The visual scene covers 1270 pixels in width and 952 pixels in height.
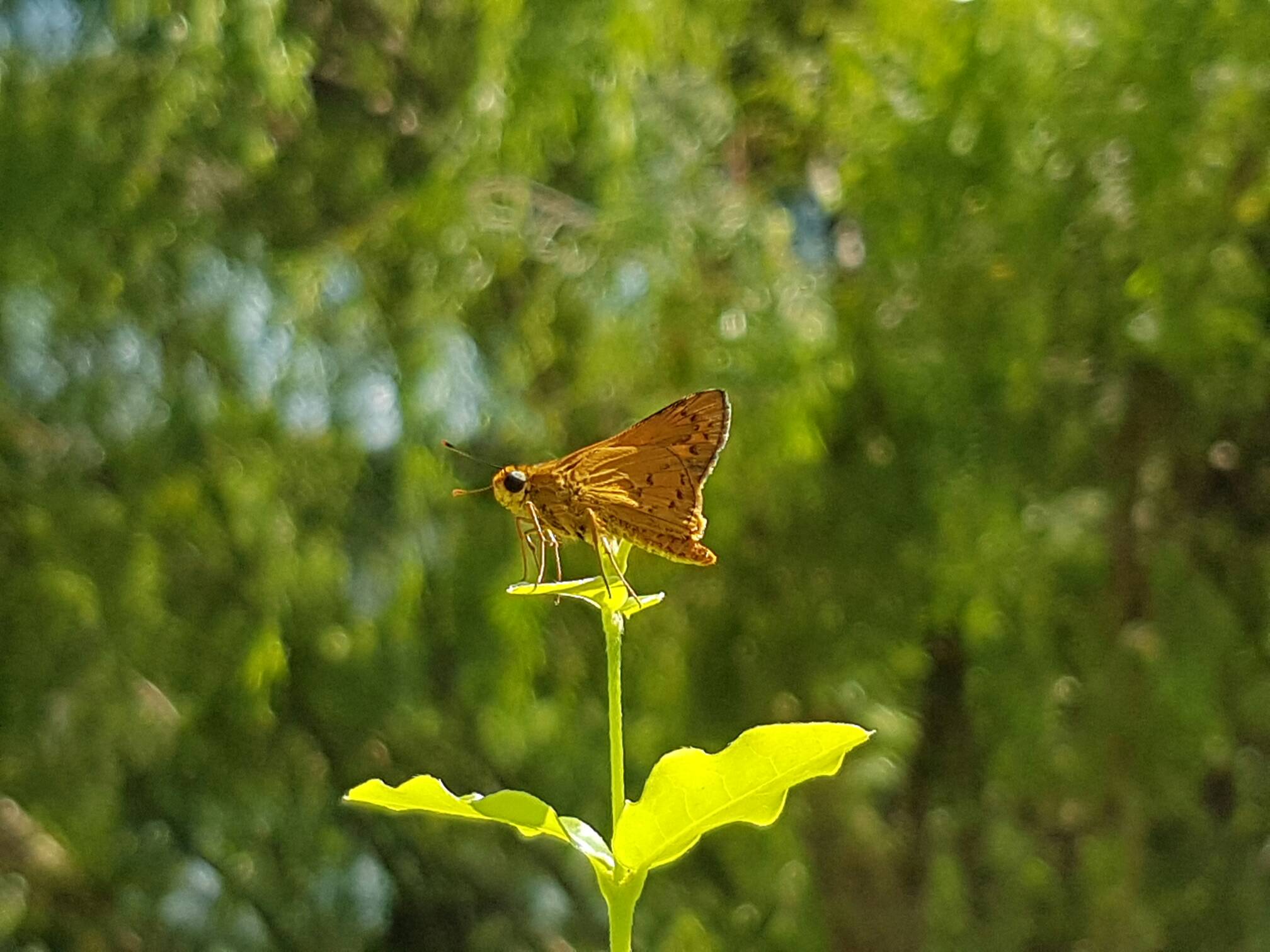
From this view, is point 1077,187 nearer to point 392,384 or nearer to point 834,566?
point 834,566

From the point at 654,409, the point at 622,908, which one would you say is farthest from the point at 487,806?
the point at 654,409

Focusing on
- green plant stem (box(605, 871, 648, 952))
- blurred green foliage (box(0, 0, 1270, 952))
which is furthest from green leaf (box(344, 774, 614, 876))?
blurred green foliage (box(0, 0, 1270, 952))

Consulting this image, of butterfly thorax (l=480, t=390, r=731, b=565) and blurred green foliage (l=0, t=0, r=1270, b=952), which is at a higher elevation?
blurred green foliage (l=0, t=0, r=1270, b=952)

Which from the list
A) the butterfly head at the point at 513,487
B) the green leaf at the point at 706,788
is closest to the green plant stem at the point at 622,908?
the green leaf at the point at 706,788

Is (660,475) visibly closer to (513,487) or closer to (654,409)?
(513,487)

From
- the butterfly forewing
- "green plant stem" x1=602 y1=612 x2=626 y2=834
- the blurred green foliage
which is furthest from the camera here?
the blurred green foliage

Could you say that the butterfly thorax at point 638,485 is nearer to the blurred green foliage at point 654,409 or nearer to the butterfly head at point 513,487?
the butterfly head at point 513,487

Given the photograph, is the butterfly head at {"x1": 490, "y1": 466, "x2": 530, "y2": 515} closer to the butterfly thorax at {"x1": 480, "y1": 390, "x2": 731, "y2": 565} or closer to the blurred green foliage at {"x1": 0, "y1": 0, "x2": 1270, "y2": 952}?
the butterfly thorax at {"x1": 480, "y1": 390, "x2": 731, "y2": 565}
